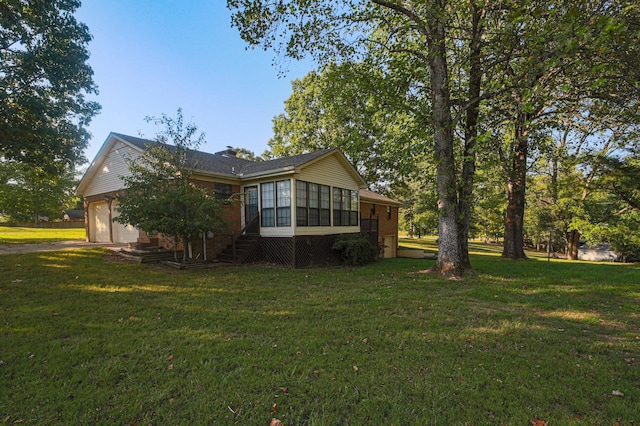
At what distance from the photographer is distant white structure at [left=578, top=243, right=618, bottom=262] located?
25.8 meters

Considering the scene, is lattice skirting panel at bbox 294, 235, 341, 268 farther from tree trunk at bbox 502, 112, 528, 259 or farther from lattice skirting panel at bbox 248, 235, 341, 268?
tree trunk at bbox 502, 112, 528, 259

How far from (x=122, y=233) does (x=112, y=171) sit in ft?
9.86

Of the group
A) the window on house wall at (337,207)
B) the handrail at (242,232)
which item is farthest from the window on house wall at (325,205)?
the handrail at (242,232)

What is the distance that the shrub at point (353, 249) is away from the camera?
12164 millimetres

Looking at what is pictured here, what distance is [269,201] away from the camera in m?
11.9

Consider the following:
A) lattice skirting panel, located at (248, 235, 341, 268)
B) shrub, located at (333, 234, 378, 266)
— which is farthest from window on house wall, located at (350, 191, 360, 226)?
lattice skirting panel, located at (248, 235, 341, 268)

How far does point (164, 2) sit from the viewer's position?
28.7 feet

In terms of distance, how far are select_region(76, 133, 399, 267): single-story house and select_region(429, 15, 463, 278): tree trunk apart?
16.2 feet

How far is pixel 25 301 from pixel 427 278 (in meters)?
9.21

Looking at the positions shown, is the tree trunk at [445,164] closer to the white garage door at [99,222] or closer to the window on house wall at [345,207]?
the window on house wall at [345,207]

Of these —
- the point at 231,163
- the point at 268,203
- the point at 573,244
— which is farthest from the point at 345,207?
the point at 573,244

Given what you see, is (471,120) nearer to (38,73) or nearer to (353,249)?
(353,249)

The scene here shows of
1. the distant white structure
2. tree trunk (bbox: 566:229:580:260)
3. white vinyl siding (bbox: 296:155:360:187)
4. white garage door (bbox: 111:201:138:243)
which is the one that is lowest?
the distant white structure

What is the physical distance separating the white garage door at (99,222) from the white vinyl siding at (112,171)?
767 millimetres
